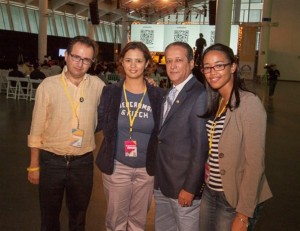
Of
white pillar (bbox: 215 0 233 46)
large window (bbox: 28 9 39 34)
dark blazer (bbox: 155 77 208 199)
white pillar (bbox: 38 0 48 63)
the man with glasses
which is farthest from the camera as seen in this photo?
large window (bbox: 28 9 39 34)

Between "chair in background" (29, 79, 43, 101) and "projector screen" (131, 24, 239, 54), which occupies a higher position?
"projector screen" (131, 24, 239, 54)

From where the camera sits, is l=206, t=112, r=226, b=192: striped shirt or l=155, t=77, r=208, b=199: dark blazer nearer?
l=206, t=112, r=226, b=192: striped shirt

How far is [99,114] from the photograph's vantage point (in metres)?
2.81

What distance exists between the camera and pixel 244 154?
6.82 ft

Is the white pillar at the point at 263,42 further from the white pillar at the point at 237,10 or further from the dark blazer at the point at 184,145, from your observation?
the dark blazer at the point at 184,145

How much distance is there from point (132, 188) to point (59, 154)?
2.05 ft

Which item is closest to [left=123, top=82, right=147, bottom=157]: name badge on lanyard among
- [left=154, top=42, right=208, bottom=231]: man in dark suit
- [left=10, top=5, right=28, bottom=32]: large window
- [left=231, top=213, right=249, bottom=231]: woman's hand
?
[left=154, top=42, right=208, bottom=231]: man in dark suit

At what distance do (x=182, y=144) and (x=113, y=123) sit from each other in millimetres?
557

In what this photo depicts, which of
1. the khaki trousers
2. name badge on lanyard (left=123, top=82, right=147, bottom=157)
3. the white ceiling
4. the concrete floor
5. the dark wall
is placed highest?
the white ceiling

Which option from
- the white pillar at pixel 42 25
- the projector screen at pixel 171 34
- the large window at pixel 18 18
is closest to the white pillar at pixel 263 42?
the projector screen at pixel 171 34

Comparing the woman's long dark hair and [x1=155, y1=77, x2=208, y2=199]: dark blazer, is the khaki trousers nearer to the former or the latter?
[x1=155, y1=77, x2=208, y2=199]: dark blazer

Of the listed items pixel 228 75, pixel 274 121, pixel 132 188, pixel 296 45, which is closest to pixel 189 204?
pixel 132 188

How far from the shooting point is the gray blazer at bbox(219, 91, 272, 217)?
2.00m

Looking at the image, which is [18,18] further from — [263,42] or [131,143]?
[131,143]
